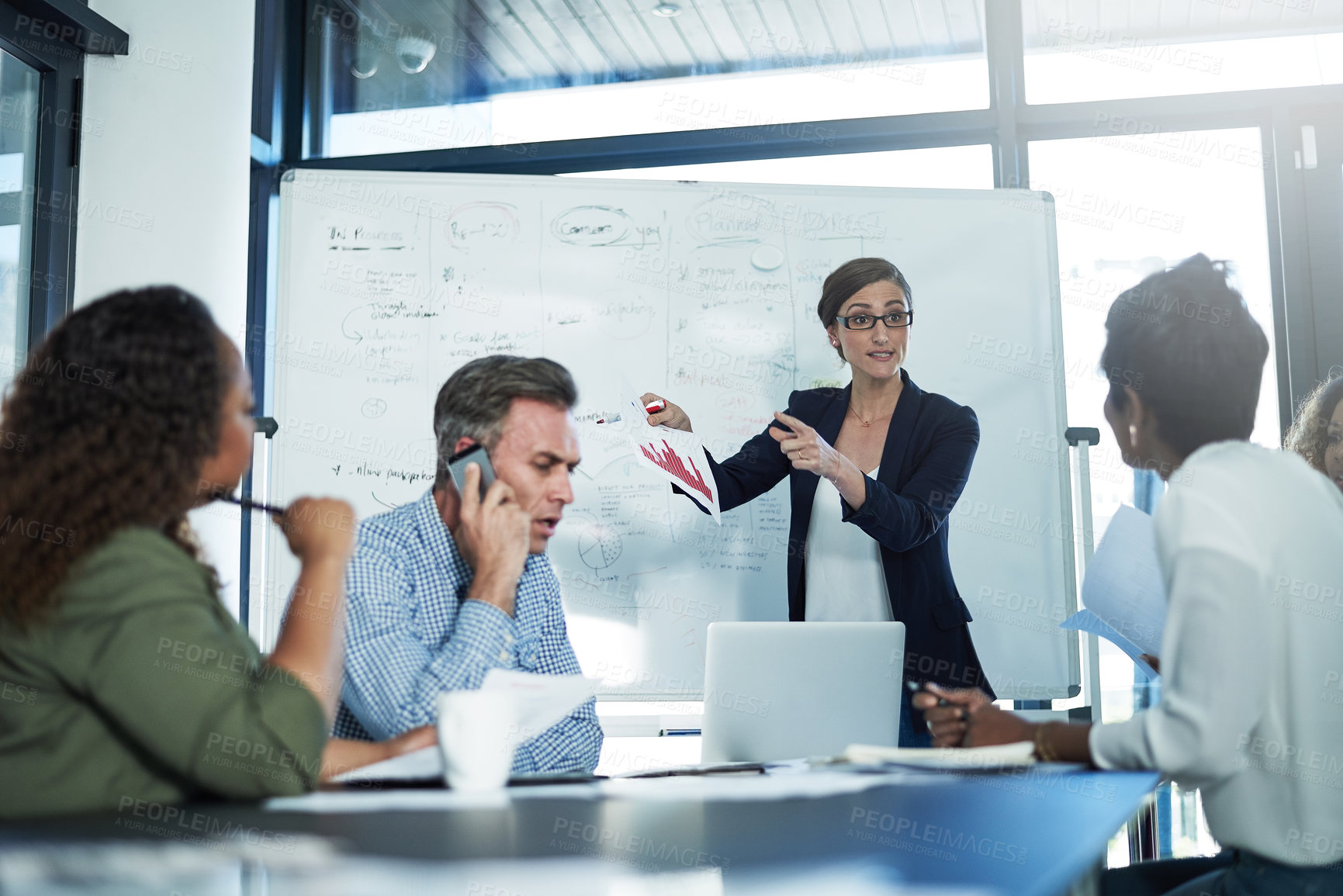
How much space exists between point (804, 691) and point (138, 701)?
117 cm

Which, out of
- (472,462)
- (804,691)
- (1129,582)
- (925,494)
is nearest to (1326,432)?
(925,494)

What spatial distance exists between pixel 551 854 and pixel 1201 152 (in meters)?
3.29

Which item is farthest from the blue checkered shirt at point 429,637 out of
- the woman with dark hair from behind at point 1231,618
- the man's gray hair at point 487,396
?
the woman with dark hair from behind at point 1231,618

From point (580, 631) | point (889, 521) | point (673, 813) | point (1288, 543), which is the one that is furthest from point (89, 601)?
point (580, 631)

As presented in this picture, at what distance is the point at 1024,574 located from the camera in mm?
3057

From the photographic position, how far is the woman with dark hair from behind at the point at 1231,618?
1.10 metres

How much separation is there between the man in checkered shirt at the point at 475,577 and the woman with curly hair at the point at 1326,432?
1.68 metres

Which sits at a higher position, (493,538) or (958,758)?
(493,538)

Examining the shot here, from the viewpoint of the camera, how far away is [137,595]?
952mm

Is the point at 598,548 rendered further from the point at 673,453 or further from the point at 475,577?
the point at 475,577

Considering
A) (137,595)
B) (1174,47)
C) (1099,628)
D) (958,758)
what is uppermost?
(1174,47)

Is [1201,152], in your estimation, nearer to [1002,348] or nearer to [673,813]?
[1002,348]

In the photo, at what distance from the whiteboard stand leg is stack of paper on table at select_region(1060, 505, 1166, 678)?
1.36 meters

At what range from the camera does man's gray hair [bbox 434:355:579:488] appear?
1737 mm
